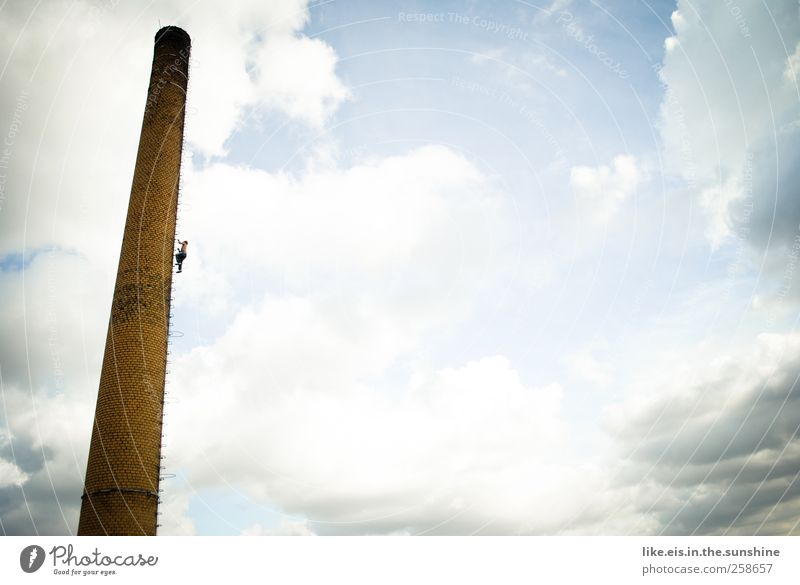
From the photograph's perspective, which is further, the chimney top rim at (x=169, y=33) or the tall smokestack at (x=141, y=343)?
the chimney top rim at (x=169, y=33)

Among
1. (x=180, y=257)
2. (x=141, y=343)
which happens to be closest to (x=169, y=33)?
(x=180, y=257)

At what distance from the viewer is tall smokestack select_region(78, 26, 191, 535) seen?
1758 centimetres

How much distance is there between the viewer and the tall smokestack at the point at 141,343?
17578mm

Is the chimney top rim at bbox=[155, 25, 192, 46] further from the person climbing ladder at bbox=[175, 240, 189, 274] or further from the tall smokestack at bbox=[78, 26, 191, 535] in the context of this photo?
the person climbing ladder at bbox=[175, 240, 189, 274]

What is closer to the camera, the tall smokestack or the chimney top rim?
the tall smokestack

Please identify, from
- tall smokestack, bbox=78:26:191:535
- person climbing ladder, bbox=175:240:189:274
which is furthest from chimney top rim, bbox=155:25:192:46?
person climbing ladder, bbox=175:240:189:274

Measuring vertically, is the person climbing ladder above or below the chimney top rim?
below

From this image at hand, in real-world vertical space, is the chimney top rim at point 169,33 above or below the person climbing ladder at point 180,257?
above

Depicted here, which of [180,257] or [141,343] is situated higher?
[180,257]

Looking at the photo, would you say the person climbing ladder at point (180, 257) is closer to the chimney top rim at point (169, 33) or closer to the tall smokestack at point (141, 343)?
the tall smokestack at point (141, 343)

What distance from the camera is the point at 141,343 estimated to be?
1958 cm

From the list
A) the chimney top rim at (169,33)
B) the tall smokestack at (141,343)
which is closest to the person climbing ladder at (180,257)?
the tall smokestack at (141,343)

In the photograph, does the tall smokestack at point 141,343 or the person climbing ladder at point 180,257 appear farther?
the person climbing ladder at point 180,257

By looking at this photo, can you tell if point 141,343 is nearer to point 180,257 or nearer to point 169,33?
point 180,257
